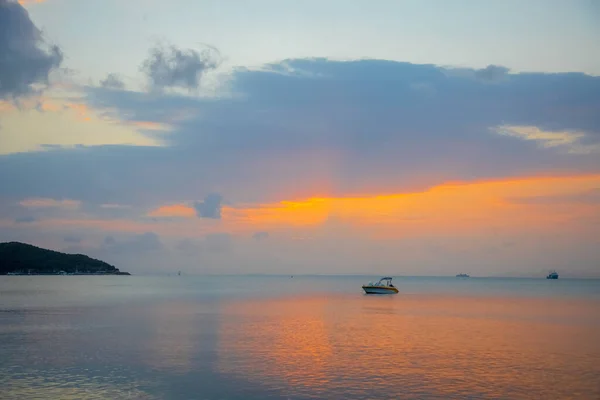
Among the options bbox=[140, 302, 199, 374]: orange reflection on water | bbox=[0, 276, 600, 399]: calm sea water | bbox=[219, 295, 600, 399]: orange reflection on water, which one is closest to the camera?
bbox=[0, 276, 600, 399]: calm sea water

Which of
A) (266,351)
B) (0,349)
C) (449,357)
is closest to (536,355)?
(449,357)

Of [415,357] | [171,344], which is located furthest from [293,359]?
[171,344]

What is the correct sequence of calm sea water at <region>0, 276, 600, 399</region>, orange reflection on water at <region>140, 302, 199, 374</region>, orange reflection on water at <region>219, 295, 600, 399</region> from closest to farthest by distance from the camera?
calm sea water at <region>0, 276, 600, 399</region>, orange reflection on water at <region>219, 295, 600, 399</region>, orange reflection on water at <region>140, 302, 199, 374</region>

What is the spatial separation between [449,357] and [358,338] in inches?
553

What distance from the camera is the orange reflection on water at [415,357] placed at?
35.0 m

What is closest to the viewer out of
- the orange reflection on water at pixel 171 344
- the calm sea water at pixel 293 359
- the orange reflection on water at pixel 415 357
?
the calm sea water at pixel 293 359

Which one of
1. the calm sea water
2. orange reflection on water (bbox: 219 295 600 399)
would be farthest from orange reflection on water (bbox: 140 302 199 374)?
orange reflection on water (bbox: 219 295 600 399)

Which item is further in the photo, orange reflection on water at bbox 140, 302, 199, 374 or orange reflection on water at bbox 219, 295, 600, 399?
orange reflection on water at bbox 140, 302, 199, 374

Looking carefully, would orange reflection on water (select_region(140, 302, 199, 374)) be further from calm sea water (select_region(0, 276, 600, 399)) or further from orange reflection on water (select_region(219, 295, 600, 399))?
orange reflection on water (select_region(219, 295, 600, 399))

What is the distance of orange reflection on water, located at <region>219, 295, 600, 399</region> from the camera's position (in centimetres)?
3497

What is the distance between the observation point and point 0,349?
47688 mm

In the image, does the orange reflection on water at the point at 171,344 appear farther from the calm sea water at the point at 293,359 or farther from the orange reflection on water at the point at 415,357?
the orange reflection on water at the point at 415,357

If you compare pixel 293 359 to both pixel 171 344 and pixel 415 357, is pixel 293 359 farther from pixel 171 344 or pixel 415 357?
pixel 171 344

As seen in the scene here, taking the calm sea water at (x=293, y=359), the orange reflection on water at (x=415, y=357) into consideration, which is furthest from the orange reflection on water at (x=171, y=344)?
the orange reflection on water at (x=415, y=357)
